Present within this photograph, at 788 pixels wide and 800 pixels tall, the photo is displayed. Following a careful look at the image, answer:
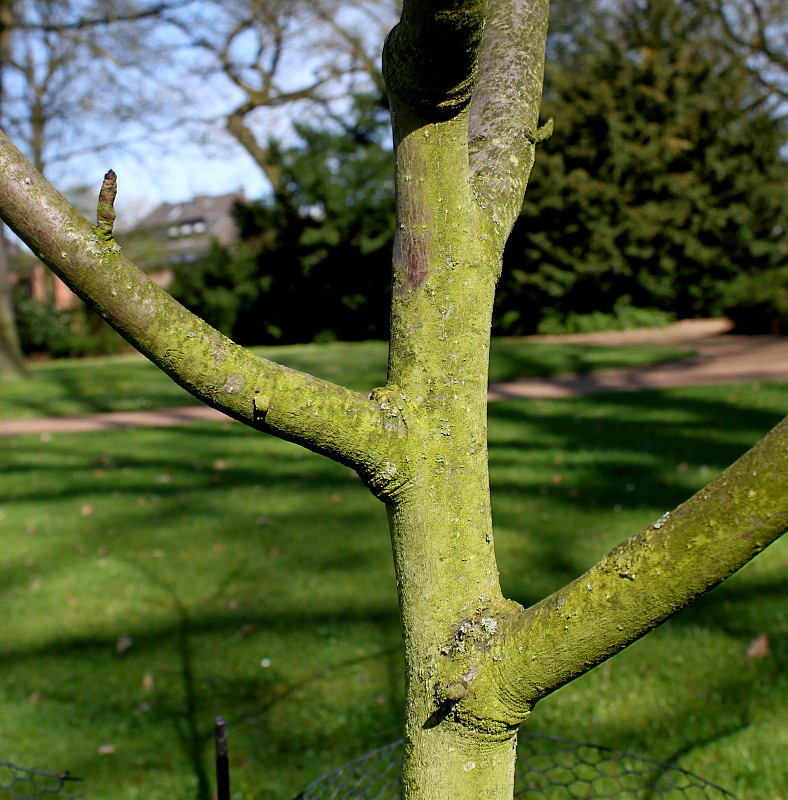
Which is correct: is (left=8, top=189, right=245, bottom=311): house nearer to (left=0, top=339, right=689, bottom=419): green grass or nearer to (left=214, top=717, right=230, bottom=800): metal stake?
(left=0, top=339, right=689, bottom=419): green grass

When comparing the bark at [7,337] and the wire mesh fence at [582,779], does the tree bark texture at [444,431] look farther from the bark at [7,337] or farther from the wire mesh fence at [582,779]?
the bark at [7,337]

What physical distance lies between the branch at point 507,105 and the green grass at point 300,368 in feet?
25.9

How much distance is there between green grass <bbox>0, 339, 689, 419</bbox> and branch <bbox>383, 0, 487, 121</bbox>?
8.29 metres

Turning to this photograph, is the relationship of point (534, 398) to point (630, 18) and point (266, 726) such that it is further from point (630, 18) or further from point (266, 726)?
point (630, 18)

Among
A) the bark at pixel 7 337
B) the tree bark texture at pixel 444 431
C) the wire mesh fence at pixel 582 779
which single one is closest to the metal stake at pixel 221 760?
the tree bark texture at pixel 444 431

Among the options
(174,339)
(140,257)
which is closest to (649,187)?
(140,257)

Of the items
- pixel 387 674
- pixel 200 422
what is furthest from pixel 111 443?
pixel 387 674

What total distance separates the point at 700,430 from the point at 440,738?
5.98m

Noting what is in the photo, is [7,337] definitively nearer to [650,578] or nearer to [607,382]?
[607,382]

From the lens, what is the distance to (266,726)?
3273 mm

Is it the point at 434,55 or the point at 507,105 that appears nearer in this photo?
the point at 434,55

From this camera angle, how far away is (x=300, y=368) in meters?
11.0

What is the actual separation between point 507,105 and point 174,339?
2.58 ft

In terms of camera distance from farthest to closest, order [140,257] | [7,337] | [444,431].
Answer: [140,257]
[7,337]
[444,431]
